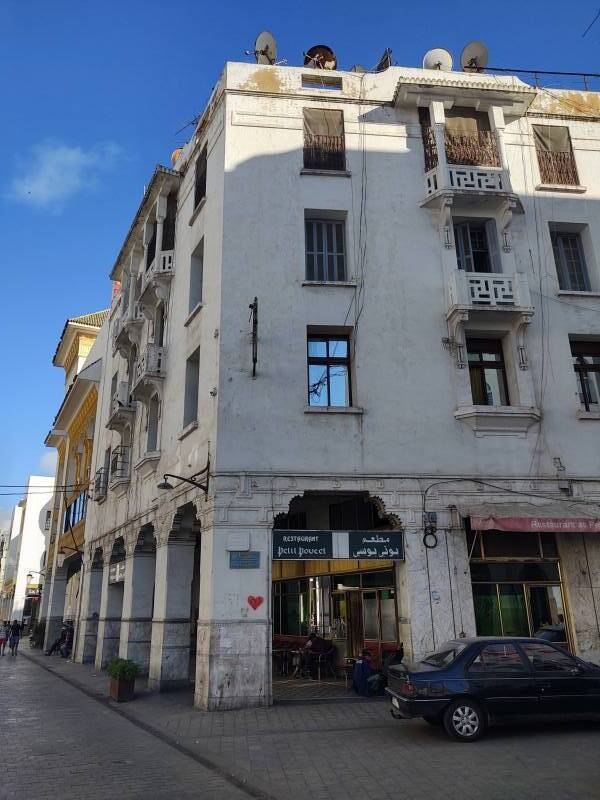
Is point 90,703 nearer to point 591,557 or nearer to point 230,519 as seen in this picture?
point 230,519

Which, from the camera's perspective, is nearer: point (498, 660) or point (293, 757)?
point (293, 757)

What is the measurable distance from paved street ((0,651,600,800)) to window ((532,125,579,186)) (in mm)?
15238

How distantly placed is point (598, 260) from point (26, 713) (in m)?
19.1

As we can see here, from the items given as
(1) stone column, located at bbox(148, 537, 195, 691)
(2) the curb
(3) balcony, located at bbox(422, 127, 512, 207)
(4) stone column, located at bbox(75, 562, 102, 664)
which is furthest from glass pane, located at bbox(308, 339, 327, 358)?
(4) stone column, located at bbox(75, 562, 102, 664)

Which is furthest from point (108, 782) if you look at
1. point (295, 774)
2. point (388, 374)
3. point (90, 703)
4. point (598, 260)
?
point (598, 260)

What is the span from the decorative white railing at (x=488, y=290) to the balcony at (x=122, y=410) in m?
13.7

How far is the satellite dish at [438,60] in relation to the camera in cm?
2059

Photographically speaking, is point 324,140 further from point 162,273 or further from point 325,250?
point 162,273

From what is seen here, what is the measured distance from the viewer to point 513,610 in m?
15.5

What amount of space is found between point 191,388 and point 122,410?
684cm

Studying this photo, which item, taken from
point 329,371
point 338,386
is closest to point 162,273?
point 329,371

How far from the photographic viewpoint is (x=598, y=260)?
18375 millimetres

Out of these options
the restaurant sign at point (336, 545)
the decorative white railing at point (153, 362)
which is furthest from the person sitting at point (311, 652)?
the decorative white railing at point (153, 362)

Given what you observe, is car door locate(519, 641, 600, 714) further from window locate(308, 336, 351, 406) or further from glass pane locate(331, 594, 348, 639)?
glass pane locate(331, 594, 348, 639)
